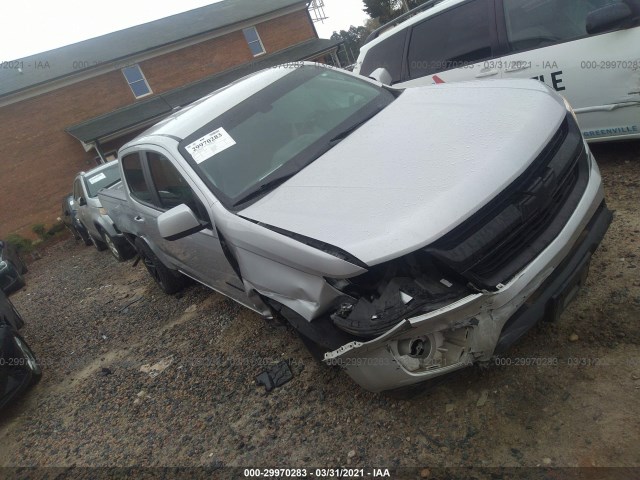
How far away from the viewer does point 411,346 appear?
2125 millimetres

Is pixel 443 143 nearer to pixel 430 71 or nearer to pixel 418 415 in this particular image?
pixel 418 415

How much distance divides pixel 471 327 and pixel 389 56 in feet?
13.8

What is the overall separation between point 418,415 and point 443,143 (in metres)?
1.50

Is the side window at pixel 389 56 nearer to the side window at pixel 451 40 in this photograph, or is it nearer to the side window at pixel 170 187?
the side window at pixel 451 40

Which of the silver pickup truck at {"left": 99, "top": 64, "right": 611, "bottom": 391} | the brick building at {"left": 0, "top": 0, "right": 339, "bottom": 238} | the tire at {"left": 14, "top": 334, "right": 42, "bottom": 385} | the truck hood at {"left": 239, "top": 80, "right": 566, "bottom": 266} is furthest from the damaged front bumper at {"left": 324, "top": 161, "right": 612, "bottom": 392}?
the brick building at {"left": 0, "top": 0, "right": 339, "bottom": 238}

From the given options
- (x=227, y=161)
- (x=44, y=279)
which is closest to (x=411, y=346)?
(x=227, y=161)

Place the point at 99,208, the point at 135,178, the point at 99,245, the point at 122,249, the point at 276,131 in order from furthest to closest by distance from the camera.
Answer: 1. the point at 99,245
2. the point at 99,208
3. the point at 122,249
4. the point at 135,178
5. the point at 276,131

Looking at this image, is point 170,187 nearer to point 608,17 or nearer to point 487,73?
point 487,73

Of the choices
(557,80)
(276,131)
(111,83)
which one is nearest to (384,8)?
(111,83)

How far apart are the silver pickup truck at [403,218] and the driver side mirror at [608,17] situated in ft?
3.82

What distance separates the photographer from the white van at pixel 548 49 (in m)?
3.62

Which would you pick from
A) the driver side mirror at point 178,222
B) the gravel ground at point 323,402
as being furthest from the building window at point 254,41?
the driver side mirror at point 178,222

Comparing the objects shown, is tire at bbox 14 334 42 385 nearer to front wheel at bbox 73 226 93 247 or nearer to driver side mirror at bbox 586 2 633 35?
driver side mirror at bbox 586 2 633 35

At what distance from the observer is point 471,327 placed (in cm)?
204
